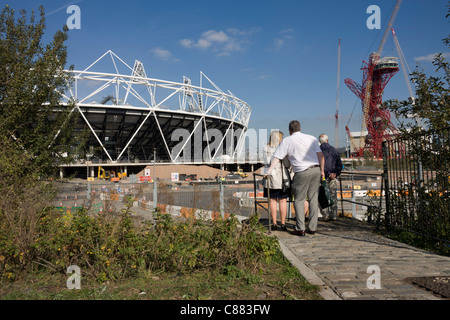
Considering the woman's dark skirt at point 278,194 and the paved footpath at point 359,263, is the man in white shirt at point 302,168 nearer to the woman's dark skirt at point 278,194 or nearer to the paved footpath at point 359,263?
the woman's dark skirt at point 278,194

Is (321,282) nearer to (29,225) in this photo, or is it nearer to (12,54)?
(29,225)

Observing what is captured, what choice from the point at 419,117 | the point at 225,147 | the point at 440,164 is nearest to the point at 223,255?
the point at 440,164

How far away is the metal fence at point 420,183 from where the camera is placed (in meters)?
4.41

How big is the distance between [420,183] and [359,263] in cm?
226

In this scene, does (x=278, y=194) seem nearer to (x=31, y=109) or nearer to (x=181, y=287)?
(x=181, y=287)

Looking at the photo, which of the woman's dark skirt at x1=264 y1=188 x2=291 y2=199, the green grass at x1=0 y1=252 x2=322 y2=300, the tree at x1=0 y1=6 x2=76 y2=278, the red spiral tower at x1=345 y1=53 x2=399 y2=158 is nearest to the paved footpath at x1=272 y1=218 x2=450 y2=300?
the green grass at x1=0 y1=252 x2=322 y2=300

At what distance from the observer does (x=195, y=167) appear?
177ft

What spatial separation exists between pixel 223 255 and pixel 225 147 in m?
61.9

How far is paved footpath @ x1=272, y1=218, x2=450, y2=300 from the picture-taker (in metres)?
2.67

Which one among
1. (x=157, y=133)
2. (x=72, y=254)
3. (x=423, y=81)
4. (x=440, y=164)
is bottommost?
(x=72, y=254)

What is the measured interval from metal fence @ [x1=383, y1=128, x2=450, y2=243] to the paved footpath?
0.49 metres

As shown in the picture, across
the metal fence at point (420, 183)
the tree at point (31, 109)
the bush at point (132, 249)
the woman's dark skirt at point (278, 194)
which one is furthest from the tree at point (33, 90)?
the metal fence at point (420, 183)

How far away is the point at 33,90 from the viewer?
7.38 metres

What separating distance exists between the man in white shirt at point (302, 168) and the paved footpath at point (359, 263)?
16.8 inches
